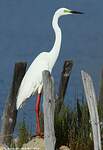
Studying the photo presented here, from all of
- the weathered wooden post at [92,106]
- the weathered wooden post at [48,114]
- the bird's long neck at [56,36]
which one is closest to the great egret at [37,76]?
the bird's long neck at [56,36]

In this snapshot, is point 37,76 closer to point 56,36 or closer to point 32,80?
point 32,80

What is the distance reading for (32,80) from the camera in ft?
30.0

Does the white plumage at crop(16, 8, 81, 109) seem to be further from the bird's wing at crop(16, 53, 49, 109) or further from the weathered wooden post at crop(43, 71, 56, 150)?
the weathered wooden post at crop(43, 71, 56, 150)

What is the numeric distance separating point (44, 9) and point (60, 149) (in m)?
13.5

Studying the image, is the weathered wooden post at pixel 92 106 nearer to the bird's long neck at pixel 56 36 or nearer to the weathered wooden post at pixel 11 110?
the weathered wooden post at pixel 11 110

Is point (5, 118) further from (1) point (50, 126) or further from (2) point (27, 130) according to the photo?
(1) point (50, 126)

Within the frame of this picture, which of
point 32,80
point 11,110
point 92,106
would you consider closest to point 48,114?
point 92,106

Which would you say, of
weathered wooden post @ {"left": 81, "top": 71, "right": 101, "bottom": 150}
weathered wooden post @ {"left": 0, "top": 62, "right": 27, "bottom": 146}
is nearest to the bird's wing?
weathered wooden post @ {"left": 0, "top": 62, "right": 27, "bottom": 146}

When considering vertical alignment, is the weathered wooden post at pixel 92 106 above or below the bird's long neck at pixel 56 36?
below

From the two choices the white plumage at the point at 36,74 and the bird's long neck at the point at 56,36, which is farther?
the bird's long neck at the point at 56,36

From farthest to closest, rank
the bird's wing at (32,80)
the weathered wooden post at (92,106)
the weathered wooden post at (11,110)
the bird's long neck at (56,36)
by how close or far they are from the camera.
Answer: the bird's long neck at (56,36) → the bird's wing at (32,80) → the weathered wooden post at (11,110) → the weathered wooden post at (92,106)

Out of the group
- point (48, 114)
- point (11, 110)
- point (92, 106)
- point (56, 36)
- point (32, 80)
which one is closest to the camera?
point (48, 114)

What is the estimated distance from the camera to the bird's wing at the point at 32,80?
8.81 m

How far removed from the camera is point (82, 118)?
319 inches
